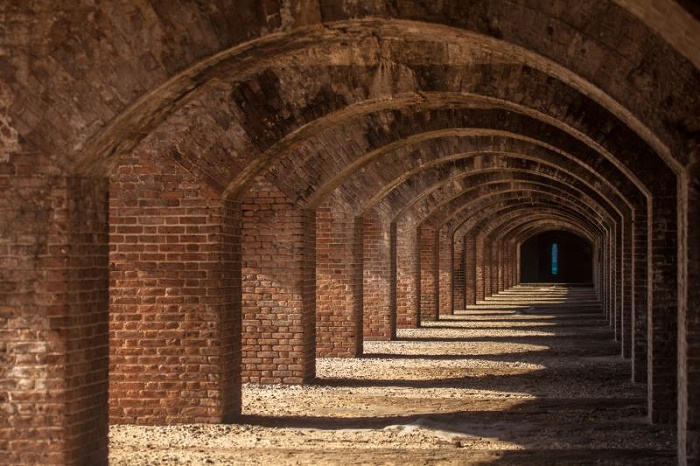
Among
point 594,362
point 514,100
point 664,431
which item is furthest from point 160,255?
point 594,362

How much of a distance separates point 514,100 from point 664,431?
136 inches

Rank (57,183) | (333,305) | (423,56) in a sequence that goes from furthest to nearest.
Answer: (333,305) < (423,56) < (57,183)

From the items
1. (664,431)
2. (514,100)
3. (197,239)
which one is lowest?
(664,431)

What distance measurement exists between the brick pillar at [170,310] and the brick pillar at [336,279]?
6.37m

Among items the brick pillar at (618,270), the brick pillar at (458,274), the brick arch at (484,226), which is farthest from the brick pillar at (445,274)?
the brick pillar at (618,270)

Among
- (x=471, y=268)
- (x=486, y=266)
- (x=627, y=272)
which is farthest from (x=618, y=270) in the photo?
(x=486, y=266)

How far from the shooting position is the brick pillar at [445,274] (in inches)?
Result: 1166

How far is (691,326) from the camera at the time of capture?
8.46 metres

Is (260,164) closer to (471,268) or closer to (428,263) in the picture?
(428,263)

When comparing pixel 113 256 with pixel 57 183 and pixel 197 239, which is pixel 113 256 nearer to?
pixel 197 239

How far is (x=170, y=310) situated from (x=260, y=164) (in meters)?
1.73

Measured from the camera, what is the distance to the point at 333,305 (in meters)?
17.7

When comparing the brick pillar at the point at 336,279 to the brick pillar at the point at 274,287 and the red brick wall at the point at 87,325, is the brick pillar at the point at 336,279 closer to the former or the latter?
the brick pillar at the point at 274,287

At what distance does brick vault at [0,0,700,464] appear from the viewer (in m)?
7.52
